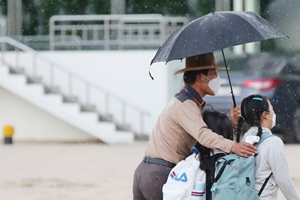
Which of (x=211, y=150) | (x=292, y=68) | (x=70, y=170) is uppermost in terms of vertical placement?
(x=211, y=150)

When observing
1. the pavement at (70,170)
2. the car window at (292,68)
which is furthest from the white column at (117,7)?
the car window at (292,68)

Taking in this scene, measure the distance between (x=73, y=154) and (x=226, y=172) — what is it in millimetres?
10644

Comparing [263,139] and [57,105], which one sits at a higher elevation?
[263,139]

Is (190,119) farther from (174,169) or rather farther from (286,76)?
(286,76)

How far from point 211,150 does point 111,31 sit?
13805 mm

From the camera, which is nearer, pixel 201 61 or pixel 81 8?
pixel 201 61

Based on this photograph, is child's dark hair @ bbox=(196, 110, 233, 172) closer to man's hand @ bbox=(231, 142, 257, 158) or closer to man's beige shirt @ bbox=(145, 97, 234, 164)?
man's beige shirt @ bbox=(145, 97, 234, 164)

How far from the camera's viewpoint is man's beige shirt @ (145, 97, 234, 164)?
4.77 m

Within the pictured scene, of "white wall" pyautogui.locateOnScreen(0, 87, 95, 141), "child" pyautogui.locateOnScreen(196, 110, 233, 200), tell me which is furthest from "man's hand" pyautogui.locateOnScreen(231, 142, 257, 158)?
"white wall" pyautogui.locateOnScreen(0, 87, 95, 141)

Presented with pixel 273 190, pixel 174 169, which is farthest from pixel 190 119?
pixel 273 190

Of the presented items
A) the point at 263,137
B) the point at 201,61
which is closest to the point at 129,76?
the point at 201,61

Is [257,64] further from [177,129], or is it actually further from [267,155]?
[267,155]

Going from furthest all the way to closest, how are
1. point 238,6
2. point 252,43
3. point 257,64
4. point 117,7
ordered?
point 117,7
point 238,6
point 252,43
point 257,64

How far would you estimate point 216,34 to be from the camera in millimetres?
4832
